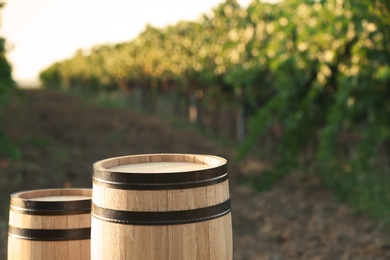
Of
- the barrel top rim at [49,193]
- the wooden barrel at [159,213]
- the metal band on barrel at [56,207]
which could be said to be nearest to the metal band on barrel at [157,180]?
the wooden barrel at [159,213]

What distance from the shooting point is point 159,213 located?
297 centimetres

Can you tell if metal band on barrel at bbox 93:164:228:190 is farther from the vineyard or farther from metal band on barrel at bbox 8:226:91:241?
the vineyard

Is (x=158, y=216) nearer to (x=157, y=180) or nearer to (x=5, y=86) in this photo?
(x=157, y=180)

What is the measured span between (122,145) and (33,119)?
5.55 metres

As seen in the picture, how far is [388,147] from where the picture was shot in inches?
447

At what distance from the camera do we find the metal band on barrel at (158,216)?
2969mm

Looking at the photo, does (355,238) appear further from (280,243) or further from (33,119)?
(33,119)

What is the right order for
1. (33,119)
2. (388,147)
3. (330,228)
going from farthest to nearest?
1. (33,119)
2. (388,147)
3. (330,228)

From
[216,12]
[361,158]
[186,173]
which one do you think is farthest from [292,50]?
[186,173]

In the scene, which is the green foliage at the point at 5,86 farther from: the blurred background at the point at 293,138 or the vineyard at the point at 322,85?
the vineyard at the point at 322,85

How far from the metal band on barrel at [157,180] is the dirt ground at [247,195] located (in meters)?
4.58

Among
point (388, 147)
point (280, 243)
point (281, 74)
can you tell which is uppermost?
point (281, 74)

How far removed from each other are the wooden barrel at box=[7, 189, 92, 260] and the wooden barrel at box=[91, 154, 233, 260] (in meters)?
0.44

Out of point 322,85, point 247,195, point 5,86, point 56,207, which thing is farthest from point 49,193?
point 247,195
